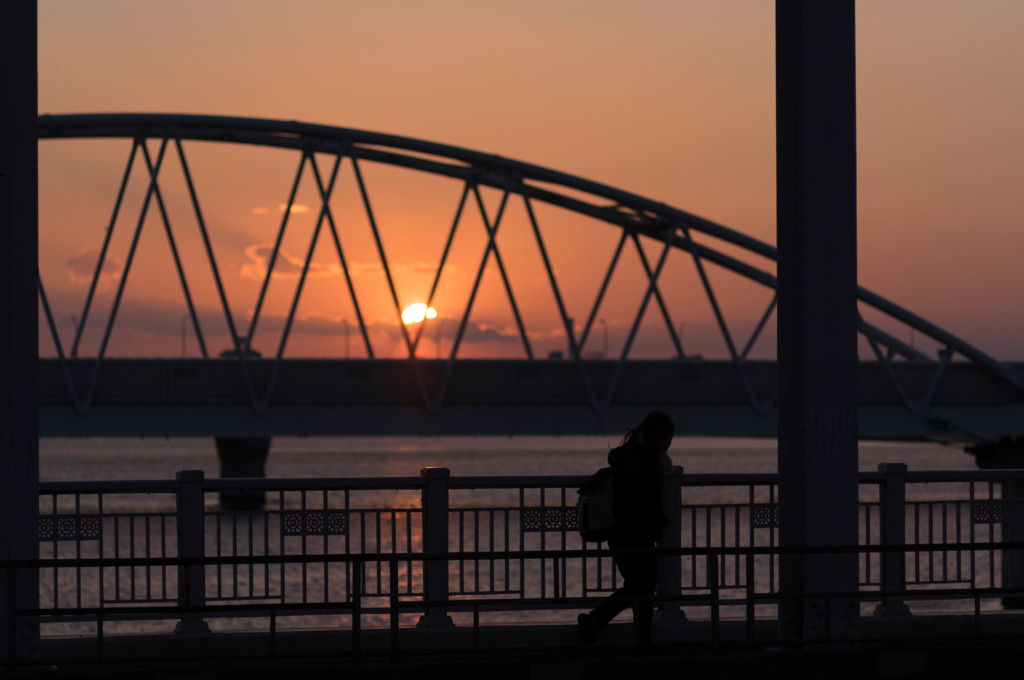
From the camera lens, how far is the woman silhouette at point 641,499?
8.95m

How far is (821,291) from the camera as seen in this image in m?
8.62

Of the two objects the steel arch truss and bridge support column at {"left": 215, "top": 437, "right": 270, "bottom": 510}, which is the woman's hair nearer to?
the steel arch truss

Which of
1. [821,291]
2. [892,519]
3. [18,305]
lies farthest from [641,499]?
[18,305]

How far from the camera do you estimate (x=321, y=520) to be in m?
10.8

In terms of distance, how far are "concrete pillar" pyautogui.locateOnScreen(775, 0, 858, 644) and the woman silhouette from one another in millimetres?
841

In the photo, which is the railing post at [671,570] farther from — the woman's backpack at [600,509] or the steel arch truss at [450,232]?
the steel arch truss at [450,232]

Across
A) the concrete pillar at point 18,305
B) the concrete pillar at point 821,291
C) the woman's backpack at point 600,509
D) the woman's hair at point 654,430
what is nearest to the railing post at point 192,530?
the concrete pillar at point 18,305

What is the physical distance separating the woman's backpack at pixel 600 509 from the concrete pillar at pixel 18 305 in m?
3.63

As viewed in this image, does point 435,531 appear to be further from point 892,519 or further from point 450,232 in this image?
point 450,232

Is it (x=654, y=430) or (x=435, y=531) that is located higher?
(x=654, y=430)

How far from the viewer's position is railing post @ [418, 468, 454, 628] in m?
10.1

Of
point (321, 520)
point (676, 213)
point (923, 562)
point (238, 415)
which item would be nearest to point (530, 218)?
point (676, 213)

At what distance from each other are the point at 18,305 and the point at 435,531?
3806mm

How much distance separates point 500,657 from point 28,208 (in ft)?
14.0
